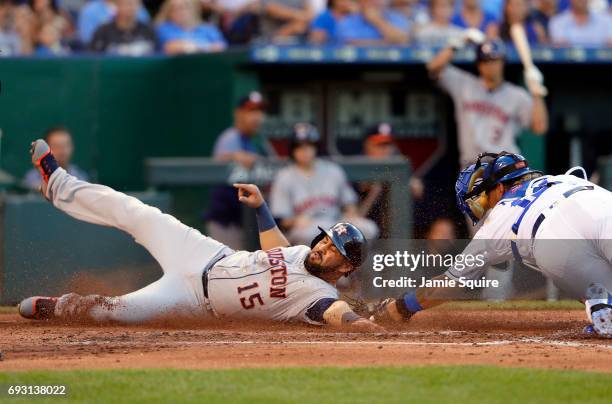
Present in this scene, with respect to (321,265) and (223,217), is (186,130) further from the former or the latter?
(321,265)

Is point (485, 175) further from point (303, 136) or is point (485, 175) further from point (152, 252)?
point (303, 136)

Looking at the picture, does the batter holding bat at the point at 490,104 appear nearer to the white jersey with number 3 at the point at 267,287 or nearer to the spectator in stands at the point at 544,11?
the spectator in stands at the point at 544,11

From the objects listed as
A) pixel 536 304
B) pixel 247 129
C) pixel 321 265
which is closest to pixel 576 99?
pixel 247 129

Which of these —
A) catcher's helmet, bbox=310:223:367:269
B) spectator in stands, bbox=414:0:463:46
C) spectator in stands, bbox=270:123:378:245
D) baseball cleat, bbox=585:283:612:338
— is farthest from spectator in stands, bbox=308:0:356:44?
baseball cleat, bbox=585:283:612:338

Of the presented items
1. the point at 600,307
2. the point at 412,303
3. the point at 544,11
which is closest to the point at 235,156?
the point at 412,303

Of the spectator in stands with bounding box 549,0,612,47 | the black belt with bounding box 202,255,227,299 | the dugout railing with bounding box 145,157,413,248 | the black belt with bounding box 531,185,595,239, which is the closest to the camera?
the black belt with bounding box 531,185,595,239

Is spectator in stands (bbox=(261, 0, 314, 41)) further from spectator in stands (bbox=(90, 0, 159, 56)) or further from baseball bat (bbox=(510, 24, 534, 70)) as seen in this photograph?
baseball bat (bbox=(510, 24, 534, 70))
